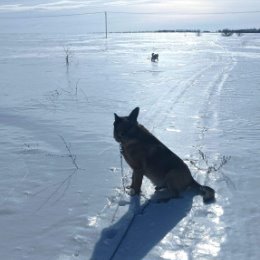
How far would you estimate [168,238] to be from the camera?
3.90m

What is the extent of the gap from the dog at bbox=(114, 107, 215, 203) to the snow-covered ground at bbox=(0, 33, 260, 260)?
0.56 ft

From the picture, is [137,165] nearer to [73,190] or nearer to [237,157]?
[73,190]

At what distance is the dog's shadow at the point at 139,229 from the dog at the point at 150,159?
0.16 meters

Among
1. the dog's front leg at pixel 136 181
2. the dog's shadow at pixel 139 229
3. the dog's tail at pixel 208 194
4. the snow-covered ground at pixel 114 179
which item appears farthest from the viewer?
the dog's front leg at pixel 136 181

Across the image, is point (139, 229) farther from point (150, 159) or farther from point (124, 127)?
point (124, 127)

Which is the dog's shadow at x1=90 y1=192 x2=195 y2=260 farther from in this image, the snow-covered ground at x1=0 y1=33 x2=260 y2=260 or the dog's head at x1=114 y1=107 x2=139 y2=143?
the dog's head at x1=114 y1=107 x2=139 y2=143

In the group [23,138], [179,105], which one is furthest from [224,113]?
[23,138]

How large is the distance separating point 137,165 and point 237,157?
2080 mm

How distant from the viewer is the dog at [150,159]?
477 centimetres

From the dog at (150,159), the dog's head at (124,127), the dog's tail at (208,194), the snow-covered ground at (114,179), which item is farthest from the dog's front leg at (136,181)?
the dog's tail at (208,194)

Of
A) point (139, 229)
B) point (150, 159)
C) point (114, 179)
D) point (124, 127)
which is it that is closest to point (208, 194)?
point (150, 159)

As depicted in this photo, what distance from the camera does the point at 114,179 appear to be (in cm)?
542

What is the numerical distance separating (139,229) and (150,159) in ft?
3.07

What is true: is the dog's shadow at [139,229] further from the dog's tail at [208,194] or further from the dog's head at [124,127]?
the dog's head at [124,127]
